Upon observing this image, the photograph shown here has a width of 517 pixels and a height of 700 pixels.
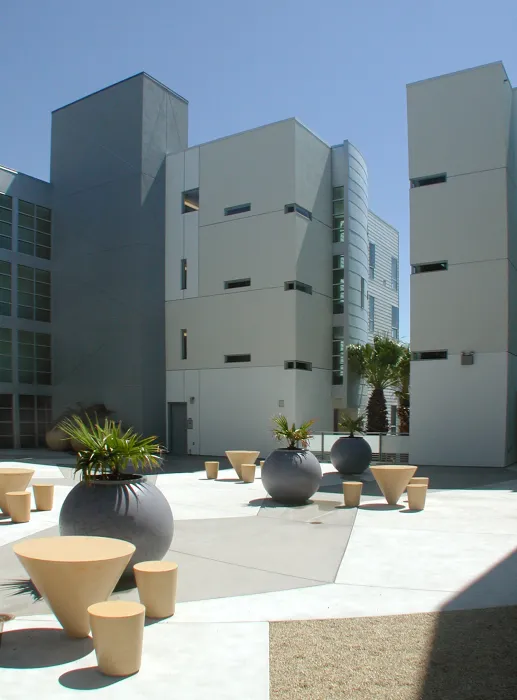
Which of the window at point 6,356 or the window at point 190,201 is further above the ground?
the window at point 190,201

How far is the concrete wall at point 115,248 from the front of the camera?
29.8 metres

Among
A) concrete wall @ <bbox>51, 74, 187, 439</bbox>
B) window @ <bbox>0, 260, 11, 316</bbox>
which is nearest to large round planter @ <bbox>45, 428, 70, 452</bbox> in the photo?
concrete wall @ <bbox>51, 74, 187, 439</bbox>

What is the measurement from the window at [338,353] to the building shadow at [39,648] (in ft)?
82.2

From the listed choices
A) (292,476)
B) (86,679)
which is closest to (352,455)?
(292,476)

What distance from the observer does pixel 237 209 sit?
29.3m

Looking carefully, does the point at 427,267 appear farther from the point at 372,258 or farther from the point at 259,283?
the point at 372,258

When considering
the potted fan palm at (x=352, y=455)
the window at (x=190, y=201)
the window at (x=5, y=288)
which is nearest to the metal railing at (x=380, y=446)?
the potted fan palm at (x=352, y=455)

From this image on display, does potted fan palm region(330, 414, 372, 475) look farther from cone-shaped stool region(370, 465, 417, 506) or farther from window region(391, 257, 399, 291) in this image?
window region(391, 257, 399, 291)

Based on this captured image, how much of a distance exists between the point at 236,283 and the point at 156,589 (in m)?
23.3

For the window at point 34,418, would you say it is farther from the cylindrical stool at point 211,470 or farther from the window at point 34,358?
the cylindrical stool at point 211,470

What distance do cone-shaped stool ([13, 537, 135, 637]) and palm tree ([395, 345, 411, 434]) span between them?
2492 centimetres

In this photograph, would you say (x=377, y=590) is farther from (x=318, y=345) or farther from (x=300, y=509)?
(x=318, y=345)

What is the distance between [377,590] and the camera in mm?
7555

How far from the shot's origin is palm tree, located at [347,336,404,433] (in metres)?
29.6
